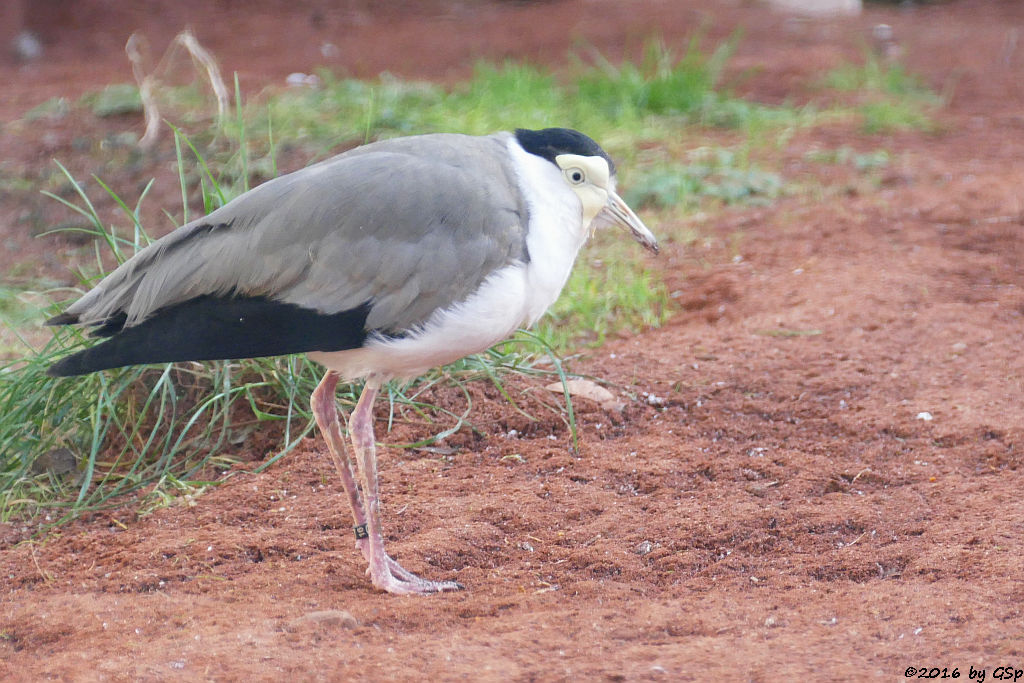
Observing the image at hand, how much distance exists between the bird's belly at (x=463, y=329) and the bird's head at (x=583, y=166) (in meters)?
0.35

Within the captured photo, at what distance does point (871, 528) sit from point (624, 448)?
96 centimetres

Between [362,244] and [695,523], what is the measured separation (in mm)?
1351

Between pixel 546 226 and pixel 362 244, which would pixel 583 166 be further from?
pixel 362 244

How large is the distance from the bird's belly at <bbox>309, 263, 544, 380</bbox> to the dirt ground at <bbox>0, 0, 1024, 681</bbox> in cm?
67

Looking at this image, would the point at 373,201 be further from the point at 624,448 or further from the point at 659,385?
the point at 659,385

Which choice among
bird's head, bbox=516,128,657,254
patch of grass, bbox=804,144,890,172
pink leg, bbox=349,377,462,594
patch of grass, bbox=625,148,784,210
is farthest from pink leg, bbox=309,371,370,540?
patch of grass, bbox=804,144,890,172

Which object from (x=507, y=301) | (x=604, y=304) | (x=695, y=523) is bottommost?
(x=604, y=304)

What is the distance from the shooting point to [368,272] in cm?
305

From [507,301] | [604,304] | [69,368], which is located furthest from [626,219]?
[604,304]

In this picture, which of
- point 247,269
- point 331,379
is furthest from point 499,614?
point 247,269

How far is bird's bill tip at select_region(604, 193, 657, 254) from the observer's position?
11.0 feet

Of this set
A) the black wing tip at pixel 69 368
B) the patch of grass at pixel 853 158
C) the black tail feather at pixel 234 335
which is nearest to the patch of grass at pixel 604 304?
the patch of grass at pixel 853 158

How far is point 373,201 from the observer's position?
10.2 feet

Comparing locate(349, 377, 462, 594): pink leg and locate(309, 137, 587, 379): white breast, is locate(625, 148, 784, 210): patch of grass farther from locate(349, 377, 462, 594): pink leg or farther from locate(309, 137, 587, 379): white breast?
locate(349, 377, 462, 594): pink leg
